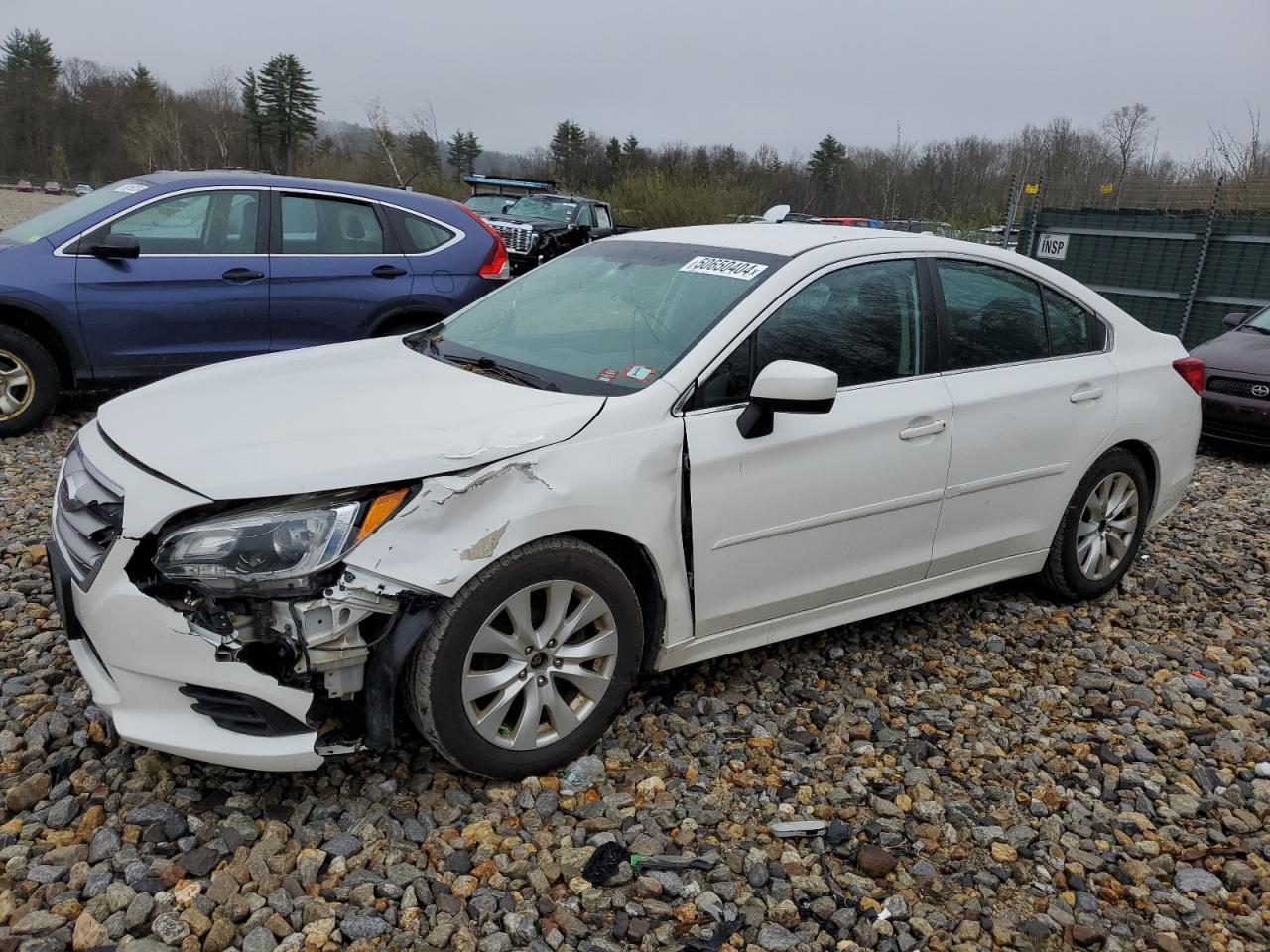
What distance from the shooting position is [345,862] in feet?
8.14

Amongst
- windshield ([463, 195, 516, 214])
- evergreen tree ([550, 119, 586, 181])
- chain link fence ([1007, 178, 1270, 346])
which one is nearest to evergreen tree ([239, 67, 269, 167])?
evergreen tree ([550, 119, 586, 181])

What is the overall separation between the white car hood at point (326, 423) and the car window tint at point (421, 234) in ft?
12.0

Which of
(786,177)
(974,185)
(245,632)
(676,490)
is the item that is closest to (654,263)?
(676,490)

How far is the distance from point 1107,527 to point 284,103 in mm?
80776

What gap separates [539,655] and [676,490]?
2.11 ft

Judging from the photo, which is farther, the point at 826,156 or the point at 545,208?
the point at 826,156

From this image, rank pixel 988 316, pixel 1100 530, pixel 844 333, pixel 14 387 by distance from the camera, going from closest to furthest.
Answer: pixel 844 333, pixel 988 316, pixel 1100 530, pixel 14 387

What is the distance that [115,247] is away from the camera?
5.87 meters

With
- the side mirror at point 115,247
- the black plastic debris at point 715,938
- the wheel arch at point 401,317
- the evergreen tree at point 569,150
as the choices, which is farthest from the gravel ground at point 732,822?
the evergreen tree at point 569,150

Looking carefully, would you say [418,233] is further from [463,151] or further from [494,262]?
[463,151]

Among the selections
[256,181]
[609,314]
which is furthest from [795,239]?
[256,181]

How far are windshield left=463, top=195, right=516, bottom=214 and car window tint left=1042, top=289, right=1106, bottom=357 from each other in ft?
50.4

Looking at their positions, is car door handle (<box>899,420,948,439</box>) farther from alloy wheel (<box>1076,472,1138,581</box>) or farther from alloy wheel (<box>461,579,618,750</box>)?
alloy wheel (<box>461,579,618,750</box>)

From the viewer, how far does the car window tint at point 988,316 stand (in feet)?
12.0
